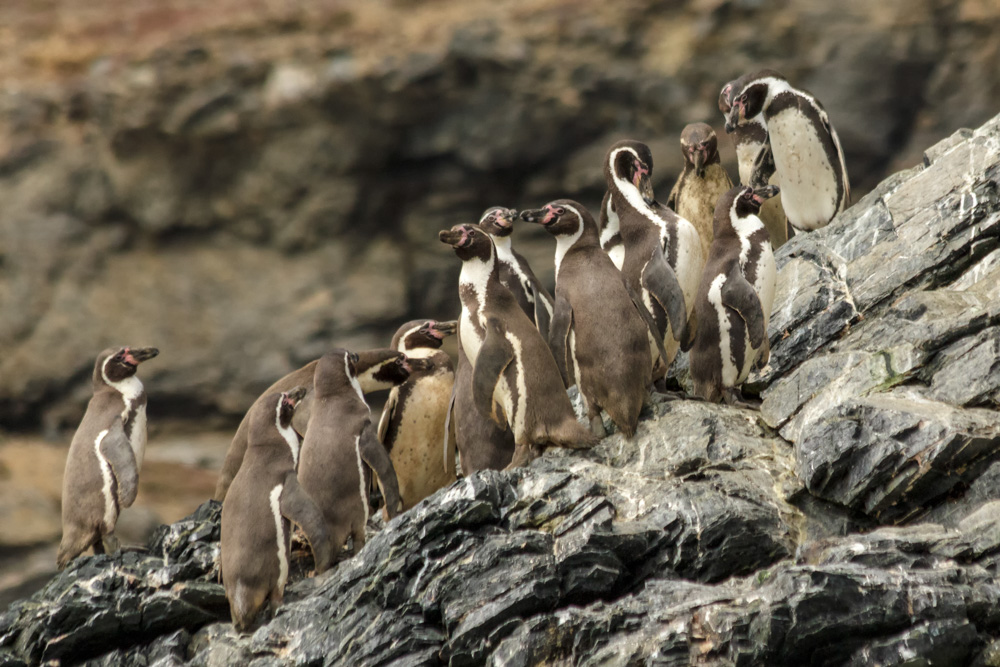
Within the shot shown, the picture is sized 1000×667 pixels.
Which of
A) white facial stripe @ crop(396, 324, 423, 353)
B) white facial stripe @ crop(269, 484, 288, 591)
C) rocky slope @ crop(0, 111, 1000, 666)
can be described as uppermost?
rocky slope @ crop(0, 111, 1000, 666)

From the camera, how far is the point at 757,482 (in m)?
5.40

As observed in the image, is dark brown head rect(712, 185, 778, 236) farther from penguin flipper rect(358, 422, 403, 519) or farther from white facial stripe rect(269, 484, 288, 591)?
white facial stripe rect(269, 484, 288, 591)

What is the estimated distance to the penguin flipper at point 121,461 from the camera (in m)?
7.22

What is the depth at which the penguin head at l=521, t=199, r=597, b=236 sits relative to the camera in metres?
6.46

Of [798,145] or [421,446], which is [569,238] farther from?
[798,145]

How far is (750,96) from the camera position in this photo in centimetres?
840

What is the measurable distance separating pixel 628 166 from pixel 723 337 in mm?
1475

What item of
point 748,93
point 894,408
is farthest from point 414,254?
point 894,408

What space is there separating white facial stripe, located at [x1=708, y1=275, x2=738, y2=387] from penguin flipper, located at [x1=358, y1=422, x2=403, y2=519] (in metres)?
1.83

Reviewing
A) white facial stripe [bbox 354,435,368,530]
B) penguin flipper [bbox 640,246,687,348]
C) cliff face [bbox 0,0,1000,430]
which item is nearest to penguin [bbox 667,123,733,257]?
penguin flipper [bbox 640,246,687,348]

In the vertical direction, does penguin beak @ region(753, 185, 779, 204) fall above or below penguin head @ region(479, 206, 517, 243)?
above

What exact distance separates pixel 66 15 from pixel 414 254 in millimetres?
6088

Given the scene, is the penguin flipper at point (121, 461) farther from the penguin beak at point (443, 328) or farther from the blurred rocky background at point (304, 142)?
the blurred rocky background at point (304, 142)

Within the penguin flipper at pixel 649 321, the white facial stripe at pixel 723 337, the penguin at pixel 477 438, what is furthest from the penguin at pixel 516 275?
the white facial stripe at pixel 723 337
